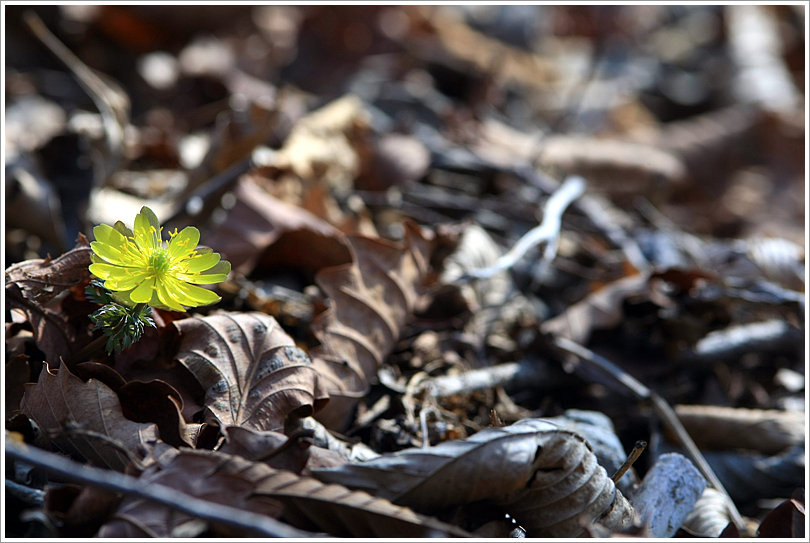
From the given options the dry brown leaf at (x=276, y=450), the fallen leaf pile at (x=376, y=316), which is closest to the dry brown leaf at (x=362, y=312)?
the fallen leaf pile at (x=376, y=316)

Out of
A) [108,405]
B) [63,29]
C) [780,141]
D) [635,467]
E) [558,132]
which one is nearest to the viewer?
[108,405]

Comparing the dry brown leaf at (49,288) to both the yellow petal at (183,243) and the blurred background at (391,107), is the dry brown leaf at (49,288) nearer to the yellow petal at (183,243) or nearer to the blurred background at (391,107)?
the yellow petal at (183,243)

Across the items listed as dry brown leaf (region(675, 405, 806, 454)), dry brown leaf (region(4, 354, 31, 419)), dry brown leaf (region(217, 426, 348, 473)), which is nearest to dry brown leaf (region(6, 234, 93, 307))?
dry brown leaf (region(4, 354, 31, 419))

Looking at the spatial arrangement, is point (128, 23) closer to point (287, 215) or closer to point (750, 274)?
point (287, 215)

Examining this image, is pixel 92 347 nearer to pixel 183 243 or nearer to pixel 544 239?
pixel 183 243

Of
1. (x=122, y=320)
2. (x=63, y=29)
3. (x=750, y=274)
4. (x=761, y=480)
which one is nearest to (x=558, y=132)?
(x=750, y=274)

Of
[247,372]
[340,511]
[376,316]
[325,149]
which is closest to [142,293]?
[247,372]

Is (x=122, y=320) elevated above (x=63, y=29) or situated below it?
below

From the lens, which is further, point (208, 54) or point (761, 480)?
point (208, 54)
